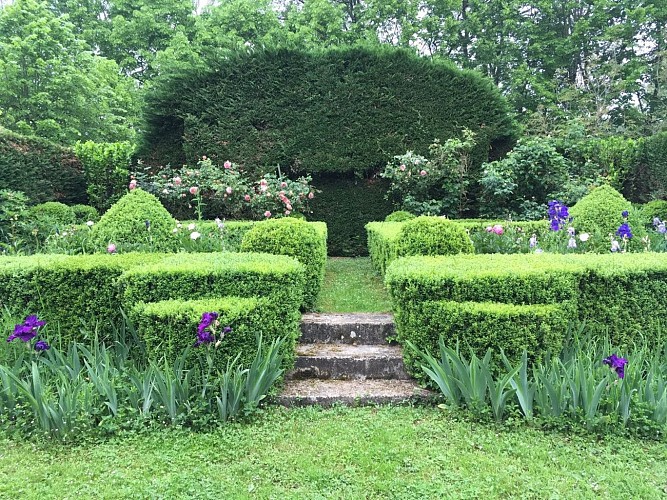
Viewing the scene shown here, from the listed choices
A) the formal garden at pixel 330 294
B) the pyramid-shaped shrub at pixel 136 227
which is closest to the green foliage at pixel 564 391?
the formal garden at pixel 330 294

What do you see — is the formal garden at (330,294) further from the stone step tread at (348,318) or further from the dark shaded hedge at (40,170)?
the stone step tread at (348,318)

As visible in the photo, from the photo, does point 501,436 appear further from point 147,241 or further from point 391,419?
point 147,241

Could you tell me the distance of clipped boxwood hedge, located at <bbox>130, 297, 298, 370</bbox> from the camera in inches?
115

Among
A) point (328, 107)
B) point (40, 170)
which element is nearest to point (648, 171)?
point (328, 107)

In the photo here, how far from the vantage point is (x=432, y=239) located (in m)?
4.63

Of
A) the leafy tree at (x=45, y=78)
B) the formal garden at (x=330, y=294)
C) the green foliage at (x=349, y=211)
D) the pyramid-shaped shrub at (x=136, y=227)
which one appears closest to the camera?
the formal garden at (x=330, y=294)

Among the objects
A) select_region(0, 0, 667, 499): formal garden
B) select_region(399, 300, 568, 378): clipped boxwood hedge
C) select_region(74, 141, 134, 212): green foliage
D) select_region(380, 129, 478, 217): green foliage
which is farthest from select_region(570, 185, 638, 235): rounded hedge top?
select_region(74, 141, 134, 212): green foliage

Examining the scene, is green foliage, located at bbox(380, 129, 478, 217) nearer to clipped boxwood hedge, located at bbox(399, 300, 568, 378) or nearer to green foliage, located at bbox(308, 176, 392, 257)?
green foliage, located at bbox(308, 176, 392, 257)

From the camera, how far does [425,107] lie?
34.0 feet

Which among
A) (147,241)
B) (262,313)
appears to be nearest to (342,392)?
(262,313)

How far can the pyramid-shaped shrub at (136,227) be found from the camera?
481cm

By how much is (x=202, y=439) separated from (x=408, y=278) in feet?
6.00

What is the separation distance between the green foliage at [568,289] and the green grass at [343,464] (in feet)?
3.16

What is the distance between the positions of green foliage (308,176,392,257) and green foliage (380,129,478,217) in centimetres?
43
